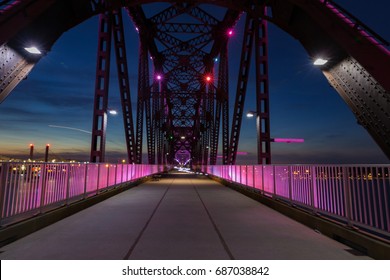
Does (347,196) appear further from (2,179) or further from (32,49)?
(32,49)

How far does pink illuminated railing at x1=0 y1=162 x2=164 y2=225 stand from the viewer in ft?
16.5

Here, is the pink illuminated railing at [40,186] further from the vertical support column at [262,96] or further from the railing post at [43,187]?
the vertical support column at [262,96]

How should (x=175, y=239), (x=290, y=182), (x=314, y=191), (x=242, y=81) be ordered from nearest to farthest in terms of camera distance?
1. (x=175, y=239)
2. (x=314, y=191)
3. (x=290, y=182)
4. (x=242, y=81)

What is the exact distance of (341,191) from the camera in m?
5.28

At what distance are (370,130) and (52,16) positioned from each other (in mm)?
11521

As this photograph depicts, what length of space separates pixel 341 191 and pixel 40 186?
685 cm

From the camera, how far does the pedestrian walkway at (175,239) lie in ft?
13.7

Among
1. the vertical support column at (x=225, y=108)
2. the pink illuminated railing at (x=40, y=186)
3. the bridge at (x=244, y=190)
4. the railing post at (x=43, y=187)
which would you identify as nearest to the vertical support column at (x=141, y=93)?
the vertical support column at (x=225, y=108)

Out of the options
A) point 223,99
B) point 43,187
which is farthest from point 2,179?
point 223,99

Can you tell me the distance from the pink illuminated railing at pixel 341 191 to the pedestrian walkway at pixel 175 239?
619mm

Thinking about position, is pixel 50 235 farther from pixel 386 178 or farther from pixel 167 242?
pixel 386 178

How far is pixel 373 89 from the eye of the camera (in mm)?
7234
